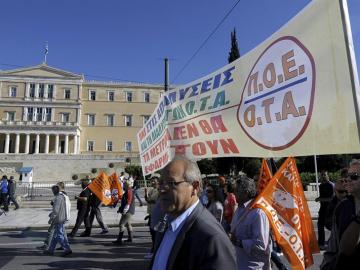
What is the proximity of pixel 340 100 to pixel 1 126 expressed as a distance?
7817 cm

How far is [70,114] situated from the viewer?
77.6 meters

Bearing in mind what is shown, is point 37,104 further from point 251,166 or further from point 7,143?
point 251,166

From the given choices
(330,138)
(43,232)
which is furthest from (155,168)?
(43,232)

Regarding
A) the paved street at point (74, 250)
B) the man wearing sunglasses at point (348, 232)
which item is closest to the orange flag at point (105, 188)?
the paved street at point (74, 250)

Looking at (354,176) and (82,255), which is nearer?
(354,176)

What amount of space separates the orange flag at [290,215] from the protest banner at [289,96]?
785 millimetres

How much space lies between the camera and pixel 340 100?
2.62 metres

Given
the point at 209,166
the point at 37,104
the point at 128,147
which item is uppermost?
the point at 37,104

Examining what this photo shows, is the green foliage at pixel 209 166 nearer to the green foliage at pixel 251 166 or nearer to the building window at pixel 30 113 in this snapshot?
the green foliage at pixel 251 166

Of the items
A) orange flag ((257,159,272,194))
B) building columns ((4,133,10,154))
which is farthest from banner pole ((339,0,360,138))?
building columns ((4,133,10,154))

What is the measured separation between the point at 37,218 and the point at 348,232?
15.5m

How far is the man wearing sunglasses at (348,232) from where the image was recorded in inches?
87.7

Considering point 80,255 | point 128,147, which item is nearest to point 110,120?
point 128,147

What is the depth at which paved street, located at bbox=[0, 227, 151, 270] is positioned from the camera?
305 inches
